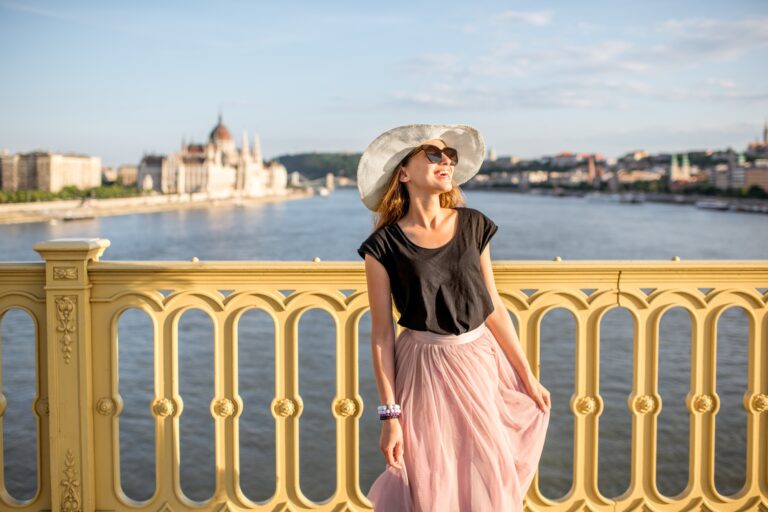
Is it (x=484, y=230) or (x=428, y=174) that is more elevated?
(x=428, y=174)

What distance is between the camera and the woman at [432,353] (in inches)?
87.2

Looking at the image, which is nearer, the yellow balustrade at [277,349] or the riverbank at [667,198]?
the yellow balustrade at [277,349]

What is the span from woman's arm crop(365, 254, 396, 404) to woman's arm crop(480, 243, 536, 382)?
31 cm

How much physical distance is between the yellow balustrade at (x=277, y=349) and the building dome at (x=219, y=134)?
152 meters

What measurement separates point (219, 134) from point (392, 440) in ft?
506

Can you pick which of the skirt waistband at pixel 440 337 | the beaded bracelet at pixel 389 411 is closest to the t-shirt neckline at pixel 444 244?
the skirt waistband at pixel 440 337

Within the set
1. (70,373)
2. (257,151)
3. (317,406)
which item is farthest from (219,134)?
(70,373)

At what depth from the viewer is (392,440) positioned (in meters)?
2.17

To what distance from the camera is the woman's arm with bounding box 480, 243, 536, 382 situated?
2365mm

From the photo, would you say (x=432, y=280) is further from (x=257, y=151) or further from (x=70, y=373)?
(x=257, y=151)

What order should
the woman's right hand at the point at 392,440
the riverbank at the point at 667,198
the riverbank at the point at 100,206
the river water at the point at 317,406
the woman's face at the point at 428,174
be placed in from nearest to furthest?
the woman's right hand at the point at 392,440, the woman's face at the point at 428,174, the river water at the point at 317,406, the riverbank at the point at 100,206, the riverbank at the point at 667,198

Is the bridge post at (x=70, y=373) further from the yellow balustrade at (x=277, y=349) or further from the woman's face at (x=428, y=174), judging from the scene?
the woman's face at (x=428, y=174)

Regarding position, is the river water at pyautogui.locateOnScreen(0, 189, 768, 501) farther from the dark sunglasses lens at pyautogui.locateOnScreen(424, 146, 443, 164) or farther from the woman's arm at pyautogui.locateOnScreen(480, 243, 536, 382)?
the dark sunglasses lens at pyautogui.locateOnScreen(424, 146, 443, 164)

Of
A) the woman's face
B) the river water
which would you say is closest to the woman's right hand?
the woman's face
